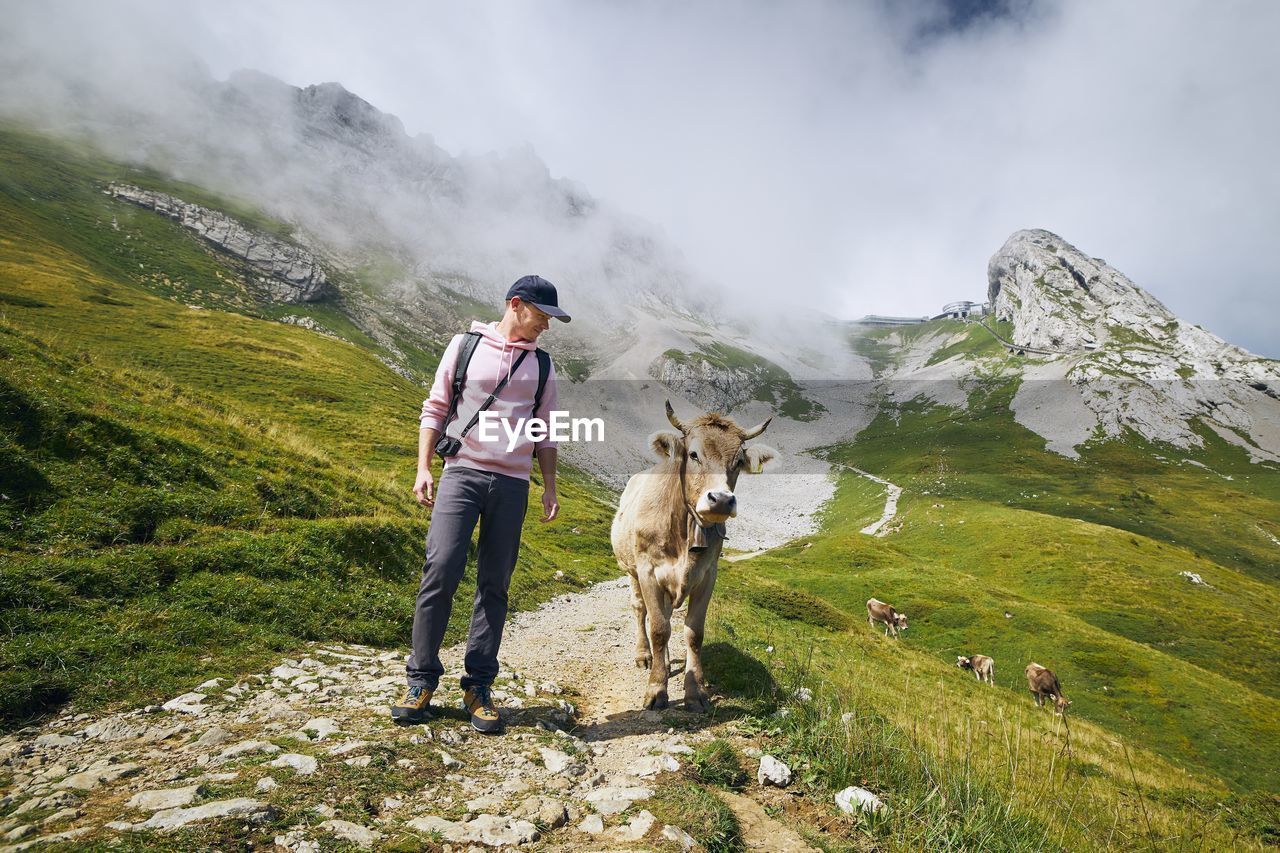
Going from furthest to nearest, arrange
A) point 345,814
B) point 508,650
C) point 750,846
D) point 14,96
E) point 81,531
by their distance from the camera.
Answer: point 14,96 < point 508,650 < point 81,531 < point 750,846 < point 345,814

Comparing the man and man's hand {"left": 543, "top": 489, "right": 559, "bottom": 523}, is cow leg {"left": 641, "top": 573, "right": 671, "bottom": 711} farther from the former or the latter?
the man

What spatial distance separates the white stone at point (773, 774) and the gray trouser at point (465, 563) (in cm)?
299

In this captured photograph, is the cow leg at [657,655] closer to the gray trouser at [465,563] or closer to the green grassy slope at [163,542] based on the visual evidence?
the gray trouser at [465,563]

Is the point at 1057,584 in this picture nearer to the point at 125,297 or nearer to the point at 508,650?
the point at 508,650

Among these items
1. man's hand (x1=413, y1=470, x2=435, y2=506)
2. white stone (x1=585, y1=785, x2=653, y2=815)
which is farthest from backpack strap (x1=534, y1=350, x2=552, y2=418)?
white stone (x1=585, y1=785, x2=653, y2=815)

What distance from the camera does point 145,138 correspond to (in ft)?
615

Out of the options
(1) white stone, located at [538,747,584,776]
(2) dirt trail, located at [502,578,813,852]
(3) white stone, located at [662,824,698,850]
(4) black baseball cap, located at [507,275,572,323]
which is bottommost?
(2) dirt trail, located at [502,578,813,852]

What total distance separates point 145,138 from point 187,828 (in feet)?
901

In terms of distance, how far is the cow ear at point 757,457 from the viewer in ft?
24.9

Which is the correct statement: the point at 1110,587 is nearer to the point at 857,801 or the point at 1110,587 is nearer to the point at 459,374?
the point at 857,801

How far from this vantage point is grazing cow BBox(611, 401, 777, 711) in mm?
7293

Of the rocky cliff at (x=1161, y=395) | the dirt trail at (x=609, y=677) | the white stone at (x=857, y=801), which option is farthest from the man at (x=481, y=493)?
the rocky cliff at (x=1161, y=395)

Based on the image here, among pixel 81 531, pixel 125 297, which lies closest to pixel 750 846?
pixel 81 531

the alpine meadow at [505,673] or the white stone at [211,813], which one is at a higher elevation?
the white stone at [211,813]
